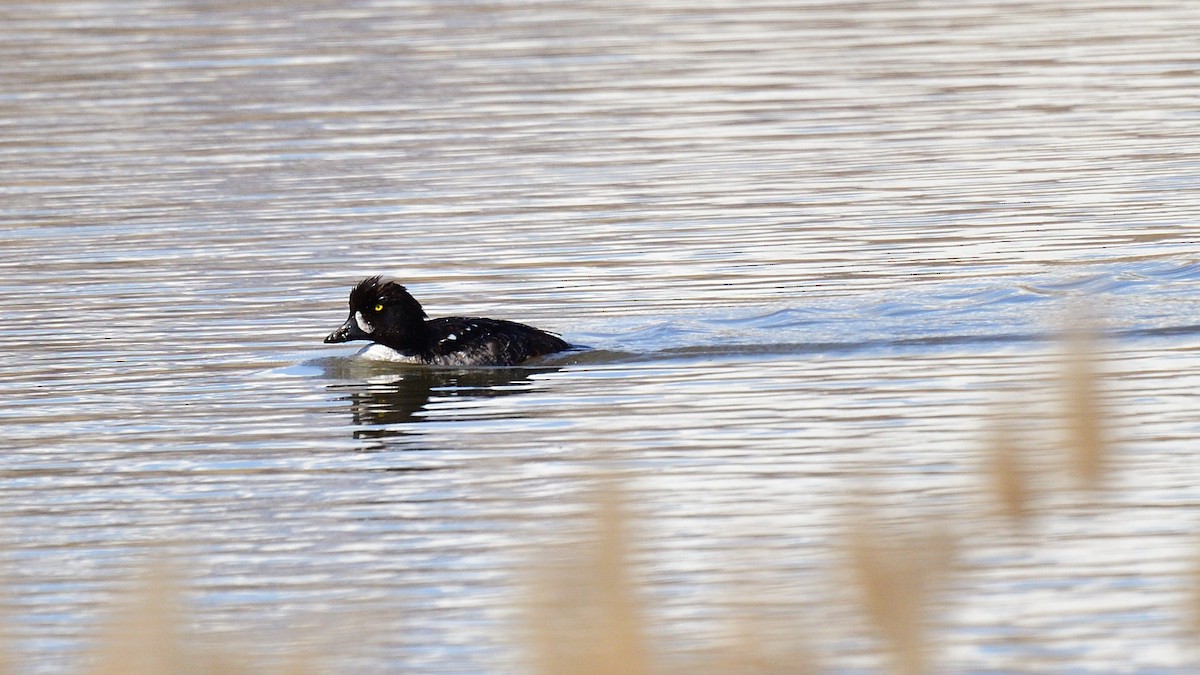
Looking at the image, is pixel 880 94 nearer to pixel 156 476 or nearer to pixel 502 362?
pixel 502 362

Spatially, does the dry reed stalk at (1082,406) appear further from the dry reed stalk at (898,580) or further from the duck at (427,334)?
the duck at (427,334)

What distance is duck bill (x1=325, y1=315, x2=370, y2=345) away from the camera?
1479cm

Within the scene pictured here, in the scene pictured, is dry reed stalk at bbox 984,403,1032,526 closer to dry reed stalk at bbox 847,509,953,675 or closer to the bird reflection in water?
dry reed stalk at bbox 847,509,953,675

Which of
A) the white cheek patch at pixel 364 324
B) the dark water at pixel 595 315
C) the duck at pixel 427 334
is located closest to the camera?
the dark water at pixel 595 315

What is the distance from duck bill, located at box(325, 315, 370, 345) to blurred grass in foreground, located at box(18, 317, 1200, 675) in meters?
9.22

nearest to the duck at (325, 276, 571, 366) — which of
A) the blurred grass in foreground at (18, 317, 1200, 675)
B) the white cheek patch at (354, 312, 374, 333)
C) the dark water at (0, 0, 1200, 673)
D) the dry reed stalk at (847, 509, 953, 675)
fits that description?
the white cheek patch at (354, 312, 374, 333)

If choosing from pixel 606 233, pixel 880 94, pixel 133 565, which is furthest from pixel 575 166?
pixel 133 565

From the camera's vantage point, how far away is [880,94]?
89.6 feet

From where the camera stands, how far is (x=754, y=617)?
5.30 meters

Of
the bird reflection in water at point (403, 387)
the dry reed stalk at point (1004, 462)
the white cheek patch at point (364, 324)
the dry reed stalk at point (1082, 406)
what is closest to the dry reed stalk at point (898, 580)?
the dry reed stalk at point (1004, 462)

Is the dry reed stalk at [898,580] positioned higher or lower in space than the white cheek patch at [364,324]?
lower

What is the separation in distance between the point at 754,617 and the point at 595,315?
10444mm

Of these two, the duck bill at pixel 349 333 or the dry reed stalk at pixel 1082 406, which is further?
the duck bill at pixel 349 333

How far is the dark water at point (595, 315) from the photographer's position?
8.93 m
